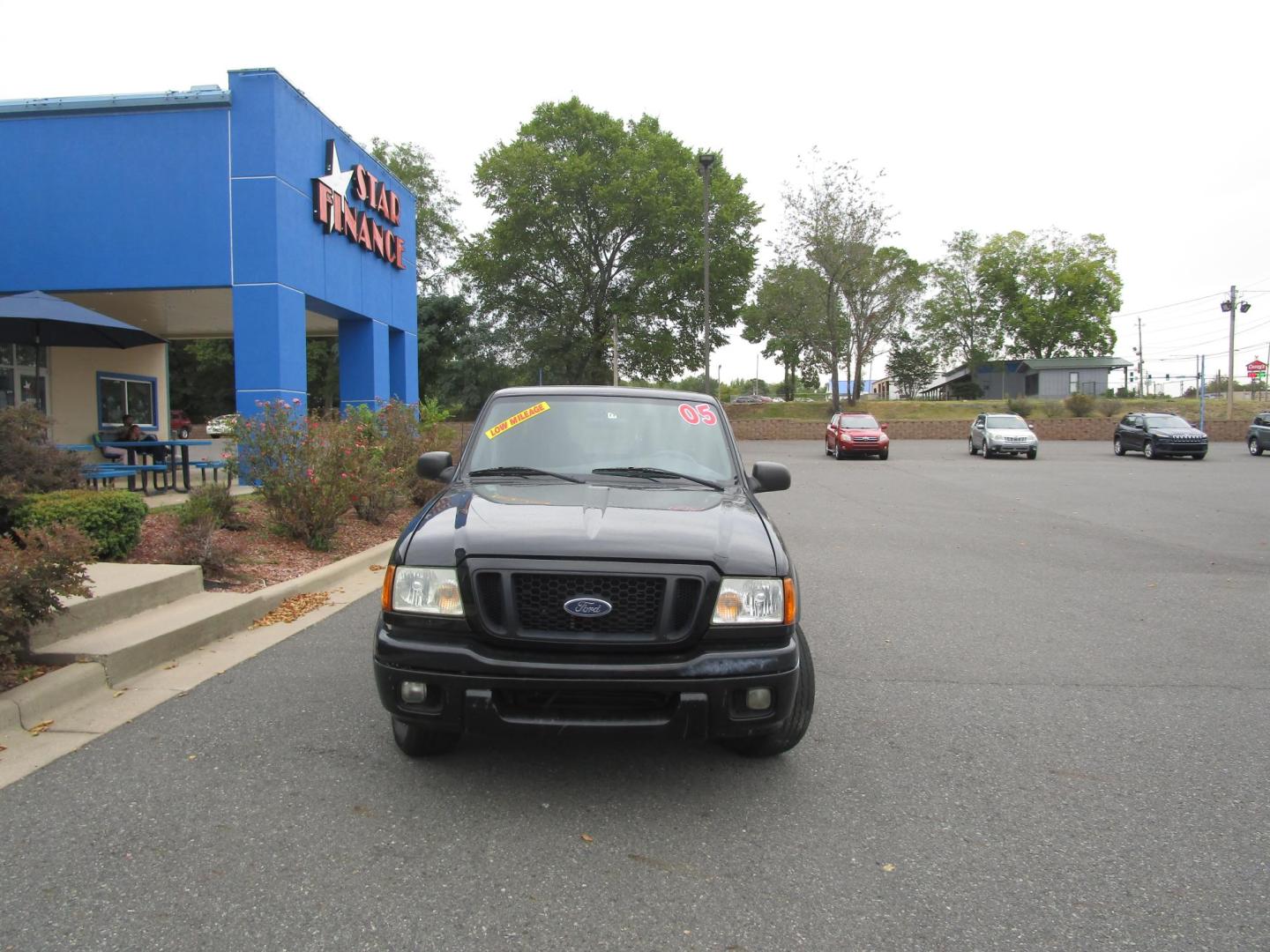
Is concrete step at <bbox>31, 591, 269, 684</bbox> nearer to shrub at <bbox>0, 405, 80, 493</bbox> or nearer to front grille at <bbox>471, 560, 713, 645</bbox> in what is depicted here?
shrub at <bbox>0, 405, 80, 493</bbox>

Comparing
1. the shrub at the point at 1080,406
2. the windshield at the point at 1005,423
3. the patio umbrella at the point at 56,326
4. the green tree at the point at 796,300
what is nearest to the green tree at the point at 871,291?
the green tree at the point at 796,300

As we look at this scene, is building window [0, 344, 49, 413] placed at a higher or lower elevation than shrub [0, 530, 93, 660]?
higher

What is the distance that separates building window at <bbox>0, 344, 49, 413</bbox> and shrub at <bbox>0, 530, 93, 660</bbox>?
42.9 feet

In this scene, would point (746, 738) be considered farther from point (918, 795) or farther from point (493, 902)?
point (493, 902)

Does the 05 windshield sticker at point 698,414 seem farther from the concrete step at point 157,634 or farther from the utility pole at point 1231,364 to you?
the utility pole at point 1231,364

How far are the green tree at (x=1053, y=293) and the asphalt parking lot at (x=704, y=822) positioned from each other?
71245 mm

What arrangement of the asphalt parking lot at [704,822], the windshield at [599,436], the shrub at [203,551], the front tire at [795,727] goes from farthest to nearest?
the shrub at [203,551], the windshield at [599,436], the front tire at [795,727], the asphalt parking lot at [704,822]

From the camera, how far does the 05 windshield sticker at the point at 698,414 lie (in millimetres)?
4750

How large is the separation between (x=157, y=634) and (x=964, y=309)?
75726mm

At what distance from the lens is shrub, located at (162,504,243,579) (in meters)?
6.61

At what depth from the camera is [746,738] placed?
355cm

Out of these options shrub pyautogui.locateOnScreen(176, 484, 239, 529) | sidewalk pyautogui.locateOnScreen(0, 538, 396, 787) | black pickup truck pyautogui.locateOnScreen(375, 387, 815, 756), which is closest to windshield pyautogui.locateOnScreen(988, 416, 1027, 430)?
shrub pyautogui.locateOnScreen(176, 484, 239, 529)

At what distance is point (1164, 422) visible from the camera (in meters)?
28.7

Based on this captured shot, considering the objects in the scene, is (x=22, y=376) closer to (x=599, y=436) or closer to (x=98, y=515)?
(x=98, y=515)
